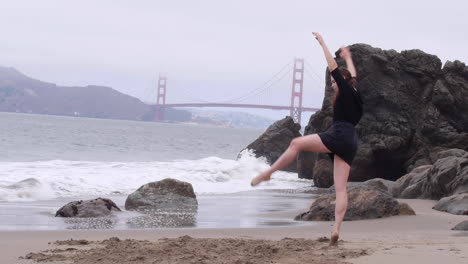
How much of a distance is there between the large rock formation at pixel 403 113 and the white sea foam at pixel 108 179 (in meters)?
2.31

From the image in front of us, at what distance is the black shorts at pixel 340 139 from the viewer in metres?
5.82

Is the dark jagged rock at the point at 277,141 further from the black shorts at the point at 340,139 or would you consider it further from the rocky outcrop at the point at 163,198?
the black shorts at the point at 340,139

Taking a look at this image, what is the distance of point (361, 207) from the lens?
31.6ft

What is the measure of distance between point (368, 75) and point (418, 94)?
1718 mm

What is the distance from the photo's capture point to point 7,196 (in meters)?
13.3

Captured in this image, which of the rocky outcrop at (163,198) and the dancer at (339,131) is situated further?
the rocky outcrop at (163,198)

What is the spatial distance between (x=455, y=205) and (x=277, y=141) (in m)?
18.7

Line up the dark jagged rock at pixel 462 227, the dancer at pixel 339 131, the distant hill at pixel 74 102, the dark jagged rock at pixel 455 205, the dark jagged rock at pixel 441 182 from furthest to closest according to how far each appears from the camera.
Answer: the distant hill at pixel 74 102 < the dark jagged rock at pixel 441 182 < the dark jagged rock at pixel 455 205 < the dark jagged rock at pixel 462 227 < the dancer at pixel 339 131

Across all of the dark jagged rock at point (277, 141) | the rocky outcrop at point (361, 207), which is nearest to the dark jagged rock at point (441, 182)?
the rocky outcrop at point (361, 207)

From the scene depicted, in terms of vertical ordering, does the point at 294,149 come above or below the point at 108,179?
above

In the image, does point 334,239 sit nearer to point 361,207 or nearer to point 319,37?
point 319,37

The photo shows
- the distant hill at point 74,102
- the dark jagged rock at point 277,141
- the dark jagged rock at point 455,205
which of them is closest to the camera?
the dark jagged rock at point 455,205

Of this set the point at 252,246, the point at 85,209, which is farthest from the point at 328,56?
the point at 85,209

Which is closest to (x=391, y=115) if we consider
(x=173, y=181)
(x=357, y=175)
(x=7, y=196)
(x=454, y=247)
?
(x=357, y=175)
